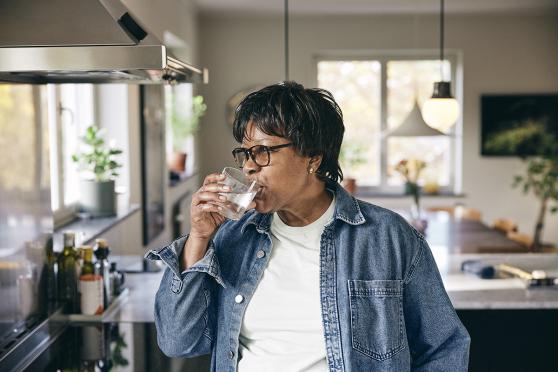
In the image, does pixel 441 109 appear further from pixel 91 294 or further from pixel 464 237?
pixel 91 294

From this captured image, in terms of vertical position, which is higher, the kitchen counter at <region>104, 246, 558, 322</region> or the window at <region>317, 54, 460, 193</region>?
the window at <region>317, 54, 460, 193</region>

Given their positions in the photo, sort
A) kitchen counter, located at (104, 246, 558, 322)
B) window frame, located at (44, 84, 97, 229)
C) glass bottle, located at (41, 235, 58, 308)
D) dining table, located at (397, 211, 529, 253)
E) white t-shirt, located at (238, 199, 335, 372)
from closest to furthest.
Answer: white t-shirt, located at (238, 199, 335, 372) < glass bottle, located at (41, 235, 58, 308) < kitchen counter, located at (104, 246, 558, 322) < window frame, located at (44, 84, 97, 229) < dining table, located at (397, 211, 529, 253)

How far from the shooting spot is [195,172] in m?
7.57

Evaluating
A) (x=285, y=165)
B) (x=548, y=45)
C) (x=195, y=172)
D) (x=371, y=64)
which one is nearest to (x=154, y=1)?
(x=195, y=172)

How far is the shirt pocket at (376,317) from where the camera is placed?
1562 millimetres

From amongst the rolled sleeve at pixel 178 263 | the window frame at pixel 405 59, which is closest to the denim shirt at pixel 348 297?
the rolled sleeve at pixel 178 263

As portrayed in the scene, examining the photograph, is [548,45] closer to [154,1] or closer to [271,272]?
[154,1]

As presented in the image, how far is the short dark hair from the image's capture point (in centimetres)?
154

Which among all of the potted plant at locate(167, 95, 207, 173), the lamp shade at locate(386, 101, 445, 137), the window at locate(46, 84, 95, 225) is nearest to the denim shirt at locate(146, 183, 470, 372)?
the window at locate(46, 84, 95, 225)

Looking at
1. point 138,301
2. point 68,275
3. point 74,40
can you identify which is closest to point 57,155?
point 138,301

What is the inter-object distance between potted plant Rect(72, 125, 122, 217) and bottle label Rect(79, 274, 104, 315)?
4.32 feet

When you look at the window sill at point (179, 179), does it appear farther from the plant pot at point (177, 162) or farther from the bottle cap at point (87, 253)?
→ the bottle cap at point (87, 253)

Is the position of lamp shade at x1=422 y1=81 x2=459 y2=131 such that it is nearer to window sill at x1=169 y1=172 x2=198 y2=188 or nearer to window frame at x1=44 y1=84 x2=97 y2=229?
window frame at x1=44 y1=84 x2=97 y2=229

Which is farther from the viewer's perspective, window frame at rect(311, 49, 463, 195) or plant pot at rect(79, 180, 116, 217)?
window frame at rect(311, 49, 463, 195)
